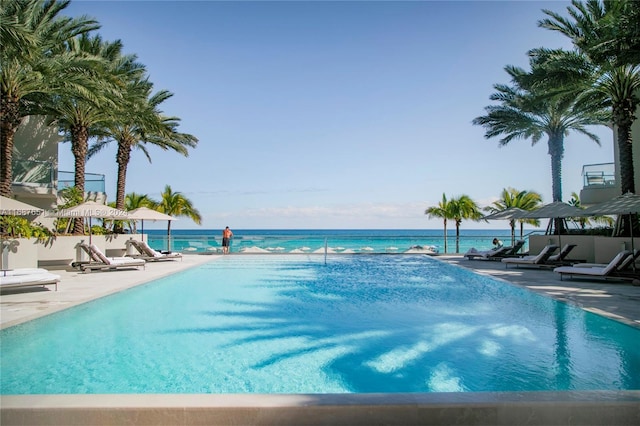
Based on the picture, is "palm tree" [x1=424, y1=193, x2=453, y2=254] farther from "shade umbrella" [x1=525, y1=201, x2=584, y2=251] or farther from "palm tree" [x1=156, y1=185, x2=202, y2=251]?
"palm tree" [x1=156, y1=185, x2=202, y2=251]

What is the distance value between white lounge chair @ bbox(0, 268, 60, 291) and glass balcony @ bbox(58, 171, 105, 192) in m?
13.5

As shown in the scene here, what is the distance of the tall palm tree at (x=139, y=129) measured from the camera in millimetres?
18188

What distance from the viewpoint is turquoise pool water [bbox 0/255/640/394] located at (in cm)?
504

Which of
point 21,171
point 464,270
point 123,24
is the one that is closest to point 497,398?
point 464,270

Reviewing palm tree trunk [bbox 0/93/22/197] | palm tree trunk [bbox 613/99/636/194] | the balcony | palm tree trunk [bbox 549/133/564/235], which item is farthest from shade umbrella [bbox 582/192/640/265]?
palm tree trunk [bbox 0/93/22/197]

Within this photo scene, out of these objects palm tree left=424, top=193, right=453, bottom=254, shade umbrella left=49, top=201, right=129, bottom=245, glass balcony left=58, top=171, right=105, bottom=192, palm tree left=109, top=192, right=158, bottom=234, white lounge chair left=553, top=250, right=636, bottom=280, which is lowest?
white lounge chair left=553, top=250, right=636, bottom=280

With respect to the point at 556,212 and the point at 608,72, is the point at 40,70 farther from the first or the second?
the point at 608,72

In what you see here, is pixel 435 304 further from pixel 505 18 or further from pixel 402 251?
pixel 402 251

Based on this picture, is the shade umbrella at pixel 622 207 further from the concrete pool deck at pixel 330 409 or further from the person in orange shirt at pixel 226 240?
the person in orange shirt at pixel 226 240

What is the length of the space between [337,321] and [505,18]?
12.9m

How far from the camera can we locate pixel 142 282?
1194cm

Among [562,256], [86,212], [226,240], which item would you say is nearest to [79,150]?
[86,212]

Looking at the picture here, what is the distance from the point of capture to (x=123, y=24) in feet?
50.1

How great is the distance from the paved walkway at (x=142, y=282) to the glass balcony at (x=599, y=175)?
9575mm
